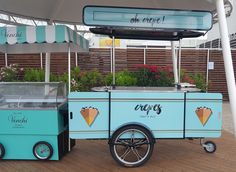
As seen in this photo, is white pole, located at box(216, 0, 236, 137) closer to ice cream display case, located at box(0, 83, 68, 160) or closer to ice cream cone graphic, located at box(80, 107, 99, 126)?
ice cream cone graphic, located at box(80, 107, 99, 126)

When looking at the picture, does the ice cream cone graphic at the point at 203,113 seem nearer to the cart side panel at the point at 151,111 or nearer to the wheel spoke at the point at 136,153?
the cart side panel at the point at 151,111

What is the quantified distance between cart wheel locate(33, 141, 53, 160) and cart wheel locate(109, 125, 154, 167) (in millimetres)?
1045

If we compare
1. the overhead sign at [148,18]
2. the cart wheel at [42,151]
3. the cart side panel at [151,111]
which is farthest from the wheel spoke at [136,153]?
the overhead sign at [148,18]

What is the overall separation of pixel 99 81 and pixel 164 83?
2459 mm

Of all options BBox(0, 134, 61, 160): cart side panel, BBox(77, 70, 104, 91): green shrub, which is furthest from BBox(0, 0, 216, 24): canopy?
BBox(0, 134, 61, 160): cart side panel

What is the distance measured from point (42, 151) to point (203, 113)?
2.67 m

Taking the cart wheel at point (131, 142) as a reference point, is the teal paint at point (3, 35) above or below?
above

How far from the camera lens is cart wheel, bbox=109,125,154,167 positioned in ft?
14.0

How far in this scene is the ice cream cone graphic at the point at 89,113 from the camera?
4266 millimetres

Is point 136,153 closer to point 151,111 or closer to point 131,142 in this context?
point 131,142

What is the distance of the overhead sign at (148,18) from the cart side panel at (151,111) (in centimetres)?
119

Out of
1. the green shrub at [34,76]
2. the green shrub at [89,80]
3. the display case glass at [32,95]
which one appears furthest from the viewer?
the green shrub at [89,80]

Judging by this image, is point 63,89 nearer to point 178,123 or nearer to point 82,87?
point 178,123

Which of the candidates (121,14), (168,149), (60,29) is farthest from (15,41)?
(168,149)
